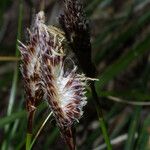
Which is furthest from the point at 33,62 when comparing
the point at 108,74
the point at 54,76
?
the point at 108,74

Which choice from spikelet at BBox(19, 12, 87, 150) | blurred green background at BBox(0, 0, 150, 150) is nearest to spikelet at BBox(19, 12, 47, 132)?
spikelet at BBox(19, 12, 87, 150)

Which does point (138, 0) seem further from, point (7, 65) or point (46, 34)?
A: point (46, 34)

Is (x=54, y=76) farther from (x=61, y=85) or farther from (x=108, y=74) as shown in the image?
(x=108, y=74)

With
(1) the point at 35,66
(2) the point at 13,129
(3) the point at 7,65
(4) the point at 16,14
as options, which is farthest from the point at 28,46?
(4) the point at 16,14

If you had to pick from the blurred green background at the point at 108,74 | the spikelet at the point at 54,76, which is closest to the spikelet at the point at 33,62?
the spikelet at the point at 54,76

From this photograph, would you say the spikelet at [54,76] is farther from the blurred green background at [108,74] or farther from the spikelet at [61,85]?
the blurred green background at [108,74]

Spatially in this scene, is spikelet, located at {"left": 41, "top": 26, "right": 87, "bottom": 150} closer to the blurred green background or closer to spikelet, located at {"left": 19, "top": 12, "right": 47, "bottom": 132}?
spikelet, located at {"left": 19, "top": 12, "right": 47, "bottom": 132}

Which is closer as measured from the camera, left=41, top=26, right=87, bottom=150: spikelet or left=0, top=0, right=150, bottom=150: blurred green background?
left=41, top=26, right=87, bottom=150: spikelet

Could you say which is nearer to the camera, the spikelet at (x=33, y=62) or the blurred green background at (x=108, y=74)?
the spikelet at (x=33, y=62)
